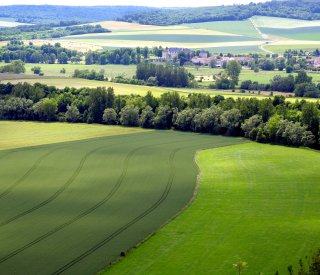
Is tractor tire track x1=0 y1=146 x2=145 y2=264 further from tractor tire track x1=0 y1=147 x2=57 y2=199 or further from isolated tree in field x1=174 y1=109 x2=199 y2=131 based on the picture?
isolated tree in field x1=174 y1=109 x2=199 y2=131

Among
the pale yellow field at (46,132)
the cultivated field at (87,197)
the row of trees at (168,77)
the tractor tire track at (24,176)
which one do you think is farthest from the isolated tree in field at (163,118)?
the row of trees at (168,77)

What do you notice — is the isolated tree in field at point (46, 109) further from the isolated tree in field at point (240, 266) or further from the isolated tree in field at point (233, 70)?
the isolated tree in field at point (240, 266)

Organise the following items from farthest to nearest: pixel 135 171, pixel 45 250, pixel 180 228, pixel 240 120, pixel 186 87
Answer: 1. pixel 186 87
2. pixel 240 120
3. pixel 135 171
4. pixel 180 228
5. pixel 45 250

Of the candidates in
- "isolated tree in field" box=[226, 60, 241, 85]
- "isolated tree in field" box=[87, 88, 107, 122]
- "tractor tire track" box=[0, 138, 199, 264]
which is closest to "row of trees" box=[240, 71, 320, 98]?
"isolated tree in field" box=[226, 60, 241, 85]

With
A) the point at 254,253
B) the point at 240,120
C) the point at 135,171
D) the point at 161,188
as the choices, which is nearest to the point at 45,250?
the point at 254,253

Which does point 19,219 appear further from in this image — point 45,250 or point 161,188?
point 161,188

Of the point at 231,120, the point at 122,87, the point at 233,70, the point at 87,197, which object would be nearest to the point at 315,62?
the point at 233,70

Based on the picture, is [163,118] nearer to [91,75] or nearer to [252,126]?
[252,126]
